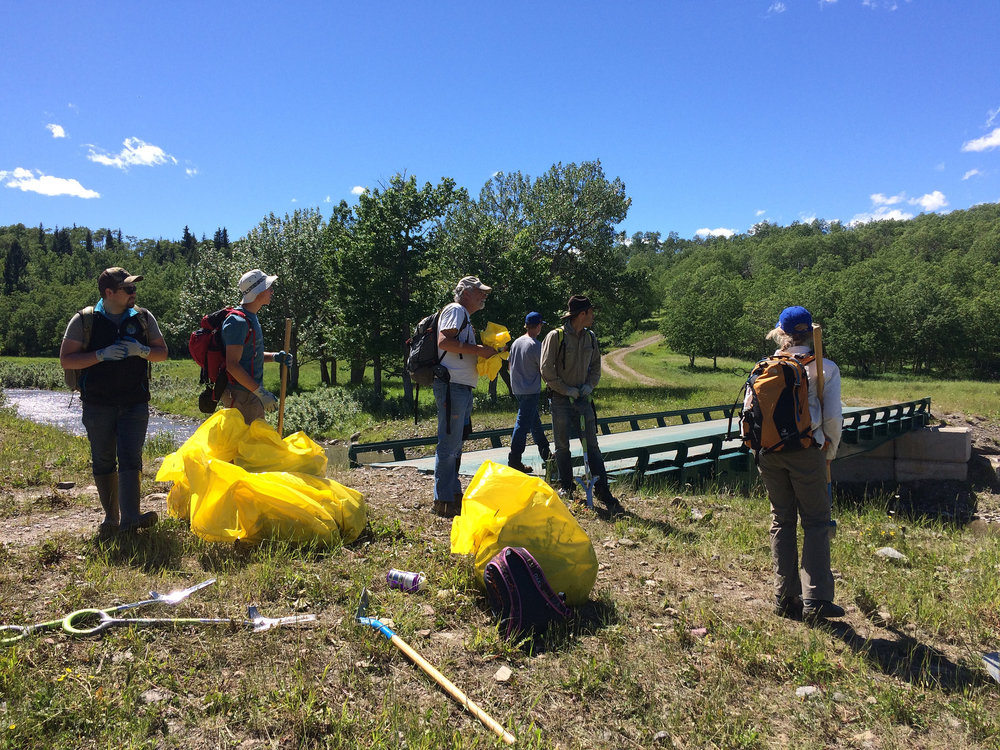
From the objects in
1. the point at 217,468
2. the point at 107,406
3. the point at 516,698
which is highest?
the point at 107,406

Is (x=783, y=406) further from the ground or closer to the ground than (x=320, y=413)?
further from the ground

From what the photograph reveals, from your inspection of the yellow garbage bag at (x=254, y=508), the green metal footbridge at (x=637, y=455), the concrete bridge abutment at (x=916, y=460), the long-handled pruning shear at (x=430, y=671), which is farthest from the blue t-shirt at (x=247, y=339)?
the concrete bridge abutment at (x=916, y=460)

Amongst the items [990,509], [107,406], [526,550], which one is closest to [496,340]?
[526,550]

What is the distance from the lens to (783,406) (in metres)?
3.68

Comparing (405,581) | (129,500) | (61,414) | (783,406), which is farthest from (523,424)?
(61,414)

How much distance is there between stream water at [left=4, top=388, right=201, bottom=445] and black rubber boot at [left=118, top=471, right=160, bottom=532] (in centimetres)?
1552

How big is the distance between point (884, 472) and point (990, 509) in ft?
8.96

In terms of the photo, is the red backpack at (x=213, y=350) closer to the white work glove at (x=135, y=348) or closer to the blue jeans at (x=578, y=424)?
the white work glove at (x=135, y=348)

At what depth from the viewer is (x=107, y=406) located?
159 inches

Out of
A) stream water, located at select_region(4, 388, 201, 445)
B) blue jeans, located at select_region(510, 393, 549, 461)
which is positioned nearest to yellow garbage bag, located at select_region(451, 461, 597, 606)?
blue jeans, located at select_region(510, 393, 549, 461)

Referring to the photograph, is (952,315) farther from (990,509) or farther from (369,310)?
(369,310)

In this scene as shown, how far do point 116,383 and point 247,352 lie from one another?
2.84 feet

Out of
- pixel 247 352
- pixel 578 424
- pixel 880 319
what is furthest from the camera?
pixel 880 319

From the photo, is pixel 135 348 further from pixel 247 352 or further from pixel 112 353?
pixel 247 352
